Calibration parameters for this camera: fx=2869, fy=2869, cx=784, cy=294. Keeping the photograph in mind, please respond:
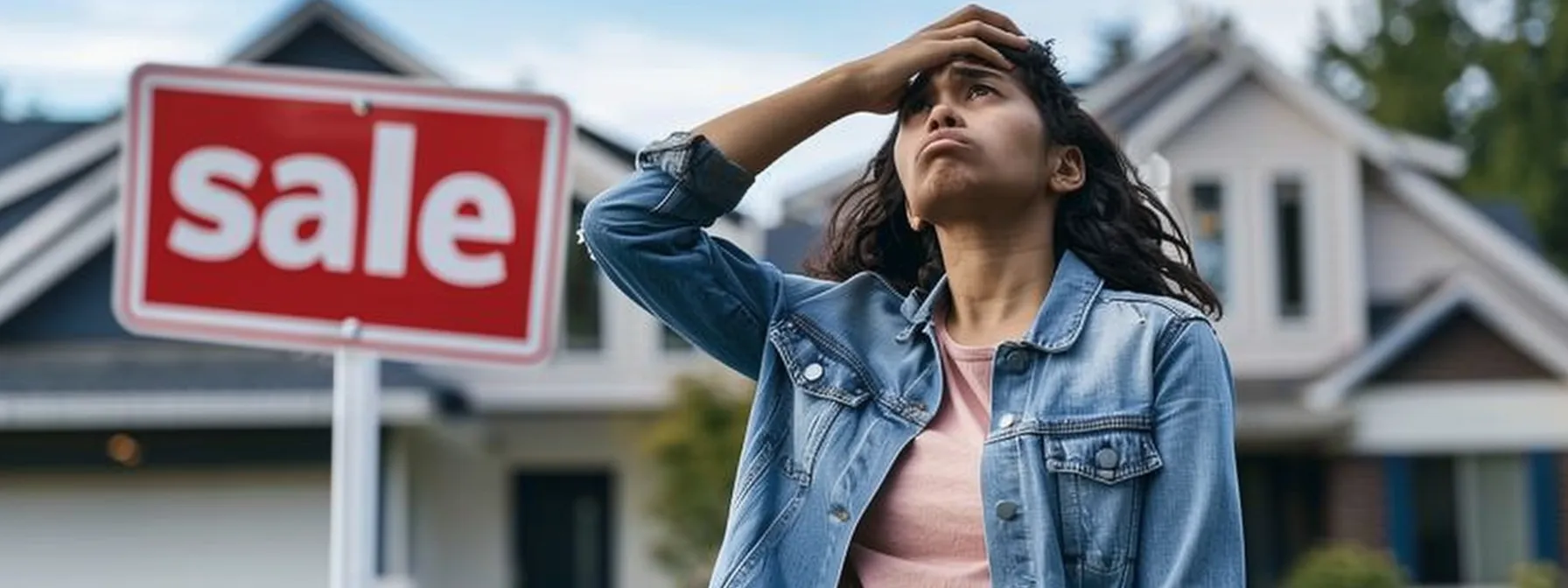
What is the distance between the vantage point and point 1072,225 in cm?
278

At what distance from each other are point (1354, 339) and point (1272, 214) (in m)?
1.36

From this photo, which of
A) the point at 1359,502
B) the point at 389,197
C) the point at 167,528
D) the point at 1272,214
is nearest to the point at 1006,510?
the point at 389,197

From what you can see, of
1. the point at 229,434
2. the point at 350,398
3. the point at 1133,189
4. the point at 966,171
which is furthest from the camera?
the point at 229,434

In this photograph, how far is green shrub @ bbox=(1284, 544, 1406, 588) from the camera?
856 inches

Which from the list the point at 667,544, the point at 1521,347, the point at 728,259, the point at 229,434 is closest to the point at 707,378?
the point at 667,544

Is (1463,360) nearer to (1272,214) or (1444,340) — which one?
(1444,340)

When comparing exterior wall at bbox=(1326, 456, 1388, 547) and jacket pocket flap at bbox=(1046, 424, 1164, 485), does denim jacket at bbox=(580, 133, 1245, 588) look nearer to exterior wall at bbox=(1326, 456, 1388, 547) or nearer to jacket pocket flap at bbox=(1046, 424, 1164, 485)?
jacket pocket flap at bbox=(1046, 424, 1164, 485)

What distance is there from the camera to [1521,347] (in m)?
25.0

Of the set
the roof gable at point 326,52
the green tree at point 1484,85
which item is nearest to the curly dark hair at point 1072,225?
the roof gable at point 326,52

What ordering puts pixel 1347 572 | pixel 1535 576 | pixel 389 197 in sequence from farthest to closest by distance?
1. pixel 1535 576
2. pixel 1347 572
3. pixel 389 197

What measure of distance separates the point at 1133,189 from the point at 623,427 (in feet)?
74.9

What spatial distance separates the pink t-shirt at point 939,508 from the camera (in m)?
2.60

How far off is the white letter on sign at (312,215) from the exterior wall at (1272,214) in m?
20.9

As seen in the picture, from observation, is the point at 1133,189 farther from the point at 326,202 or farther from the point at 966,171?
the point at 326,202
